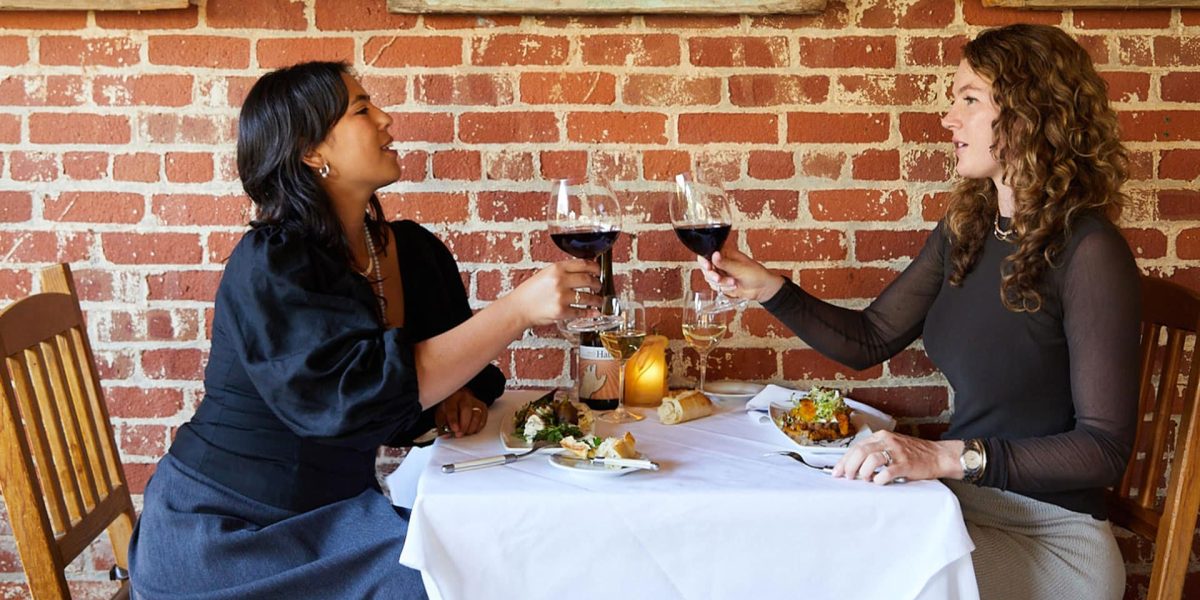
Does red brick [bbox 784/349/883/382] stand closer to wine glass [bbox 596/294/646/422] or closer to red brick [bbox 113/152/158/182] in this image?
wine glass [bbox 596/294/646/422]

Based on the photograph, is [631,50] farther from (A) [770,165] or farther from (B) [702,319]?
(B) [702,319]

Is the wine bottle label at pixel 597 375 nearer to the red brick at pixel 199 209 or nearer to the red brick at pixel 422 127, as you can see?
the red brick at pixel 422 127

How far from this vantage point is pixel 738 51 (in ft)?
6.48

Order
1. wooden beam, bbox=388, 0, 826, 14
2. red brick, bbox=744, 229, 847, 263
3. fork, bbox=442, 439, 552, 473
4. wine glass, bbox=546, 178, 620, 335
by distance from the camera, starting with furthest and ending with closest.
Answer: red brick, bbox=744, 229, 847, 263
wooden beam, bbox=388, 0, 826, 14
wine glass, bbox=546, 178, 620, 335
fork, bbox=442, 439, 552, 473

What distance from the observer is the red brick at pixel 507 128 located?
6.50ft

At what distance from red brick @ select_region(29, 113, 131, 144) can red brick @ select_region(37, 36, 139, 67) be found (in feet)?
0.35

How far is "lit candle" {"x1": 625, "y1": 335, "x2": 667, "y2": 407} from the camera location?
5.85ft

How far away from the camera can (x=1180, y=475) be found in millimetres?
1465

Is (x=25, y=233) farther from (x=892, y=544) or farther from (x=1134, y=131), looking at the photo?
(x=1134, y=131)

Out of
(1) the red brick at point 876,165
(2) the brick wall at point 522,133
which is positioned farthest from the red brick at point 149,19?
(1) the red brick at point 876,165

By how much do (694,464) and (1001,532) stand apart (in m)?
0.51

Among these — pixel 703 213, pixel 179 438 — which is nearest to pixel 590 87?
pixel 703 213

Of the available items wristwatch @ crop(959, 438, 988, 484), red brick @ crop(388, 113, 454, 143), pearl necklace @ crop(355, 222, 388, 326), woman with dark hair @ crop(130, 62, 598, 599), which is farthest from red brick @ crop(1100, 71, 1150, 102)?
pearl necklace @ crop(355, 222, 388, 326)

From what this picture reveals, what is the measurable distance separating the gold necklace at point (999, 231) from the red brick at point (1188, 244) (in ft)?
2.02
